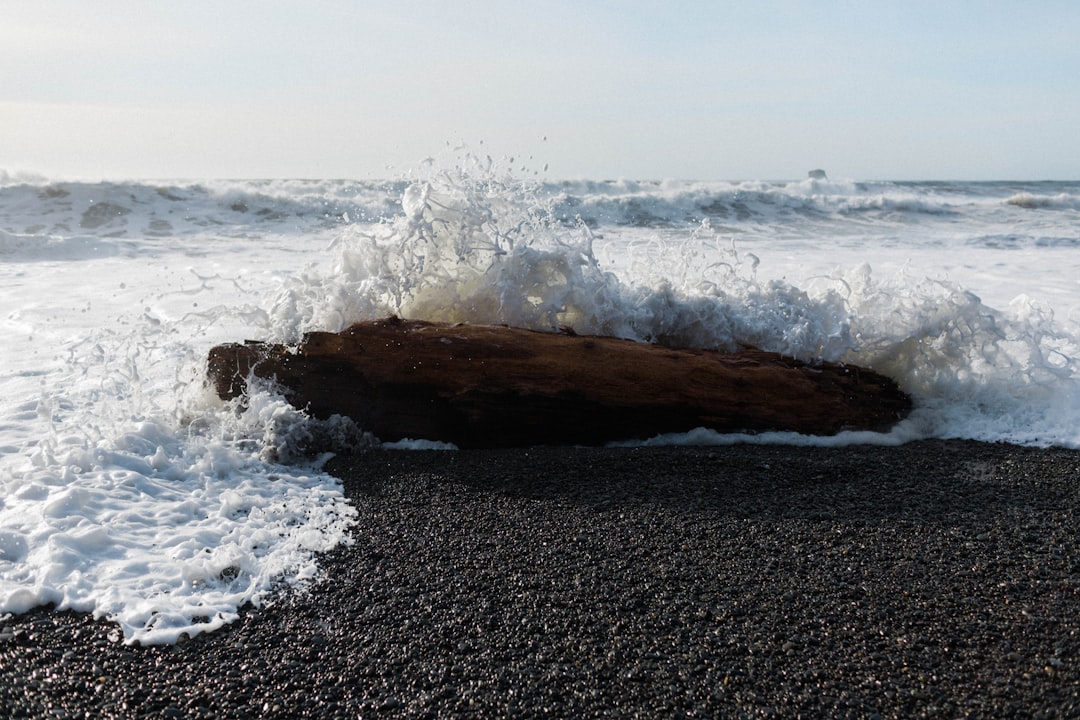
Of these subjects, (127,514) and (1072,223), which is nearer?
(127,514)

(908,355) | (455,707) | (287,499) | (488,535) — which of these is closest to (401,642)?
(455,707)

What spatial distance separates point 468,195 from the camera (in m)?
4.97

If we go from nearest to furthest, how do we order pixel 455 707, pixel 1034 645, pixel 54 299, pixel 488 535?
pixel 455 707, pixel 1034 645, pixel 488 535, pixel 54 299

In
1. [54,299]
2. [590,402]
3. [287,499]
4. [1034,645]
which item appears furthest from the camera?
[54,299]

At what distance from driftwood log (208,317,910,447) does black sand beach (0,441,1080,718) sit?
606 millimetres

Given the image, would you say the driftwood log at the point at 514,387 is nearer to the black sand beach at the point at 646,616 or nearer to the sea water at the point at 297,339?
the sea water at the point at 297,339

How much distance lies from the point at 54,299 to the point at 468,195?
571 centimetres

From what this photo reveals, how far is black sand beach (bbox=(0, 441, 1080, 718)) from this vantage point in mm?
2164

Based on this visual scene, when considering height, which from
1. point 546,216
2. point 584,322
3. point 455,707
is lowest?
point 455,707

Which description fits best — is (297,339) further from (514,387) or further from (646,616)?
(646,616)

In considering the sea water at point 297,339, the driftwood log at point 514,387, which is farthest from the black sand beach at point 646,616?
the driftwood log at point 514,387

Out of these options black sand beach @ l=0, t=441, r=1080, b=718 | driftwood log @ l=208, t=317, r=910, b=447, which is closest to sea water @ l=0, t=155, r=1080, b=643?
driftwood log @ l=208, t=317, r=910, b=447

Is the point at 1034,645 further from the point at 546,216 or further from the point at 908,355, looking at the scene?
the point at 546,216

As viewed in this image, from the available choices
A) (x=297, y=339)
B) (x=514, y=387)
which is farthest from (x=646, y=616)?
(x=297, y=339)
